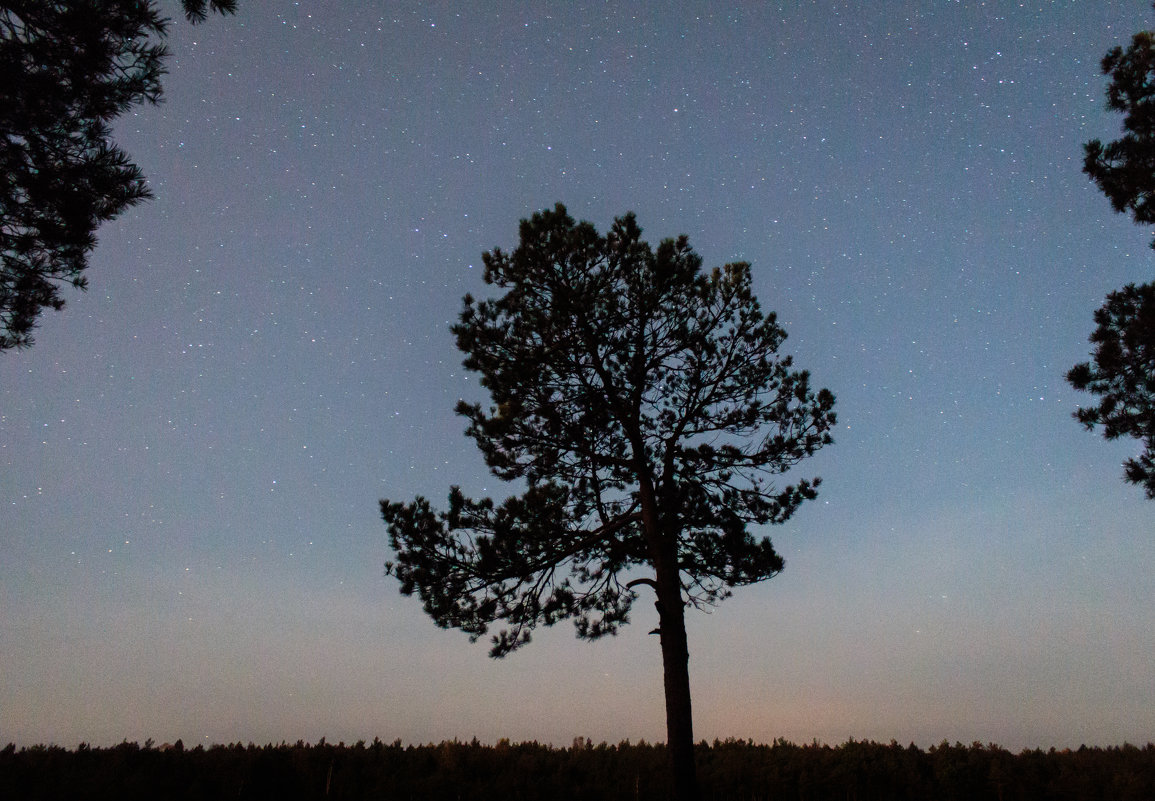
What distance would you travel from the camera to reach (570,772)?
11.2m

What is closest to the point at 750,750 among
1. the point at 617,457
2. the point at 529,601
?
the point at 529,601

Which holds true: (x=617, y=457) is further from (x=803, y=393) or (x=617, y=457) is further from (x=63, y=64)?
(x=63, y=64)

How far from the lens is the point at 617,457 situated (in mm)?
11781

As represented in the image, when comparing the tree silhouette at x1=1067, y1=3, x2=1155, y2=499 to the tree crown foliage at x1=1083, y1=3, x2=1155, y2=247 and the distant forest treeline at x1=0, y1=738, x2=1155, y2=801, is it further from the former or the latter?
the distant forest treeline at x1=0, y1=738, x2=1155, y2=801

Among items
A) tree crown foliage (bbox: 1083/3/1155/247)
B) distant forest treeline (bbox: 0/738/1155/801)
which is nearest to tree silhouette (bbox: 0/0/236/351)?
distant forest treeline (bbox: 0/738/1155/801)

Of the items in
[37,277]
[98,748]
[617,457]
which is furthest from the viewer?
[617,457]

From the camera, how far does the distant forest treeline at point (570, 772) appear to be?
9383mm

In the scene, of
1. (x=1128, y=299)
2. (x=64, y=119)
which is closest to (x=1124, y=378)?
(x=1128, y=299)

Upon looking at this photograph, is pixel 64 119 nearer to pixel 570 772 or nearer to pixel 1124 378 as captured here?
pixel 570 772

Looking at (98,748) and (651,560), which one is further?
(651,560)

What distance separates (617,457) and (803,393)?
11.7 ft

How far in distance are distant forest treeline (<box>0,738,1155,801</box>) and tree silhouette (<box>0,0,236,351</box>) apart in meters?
6.59

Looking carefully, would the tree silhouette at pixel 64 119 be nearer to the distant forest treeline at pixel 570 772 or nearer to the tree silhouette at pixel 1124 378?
the distant forest treeline at pixel 570 772

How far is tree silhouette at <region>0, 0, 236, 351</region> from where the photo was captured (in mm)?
6715
